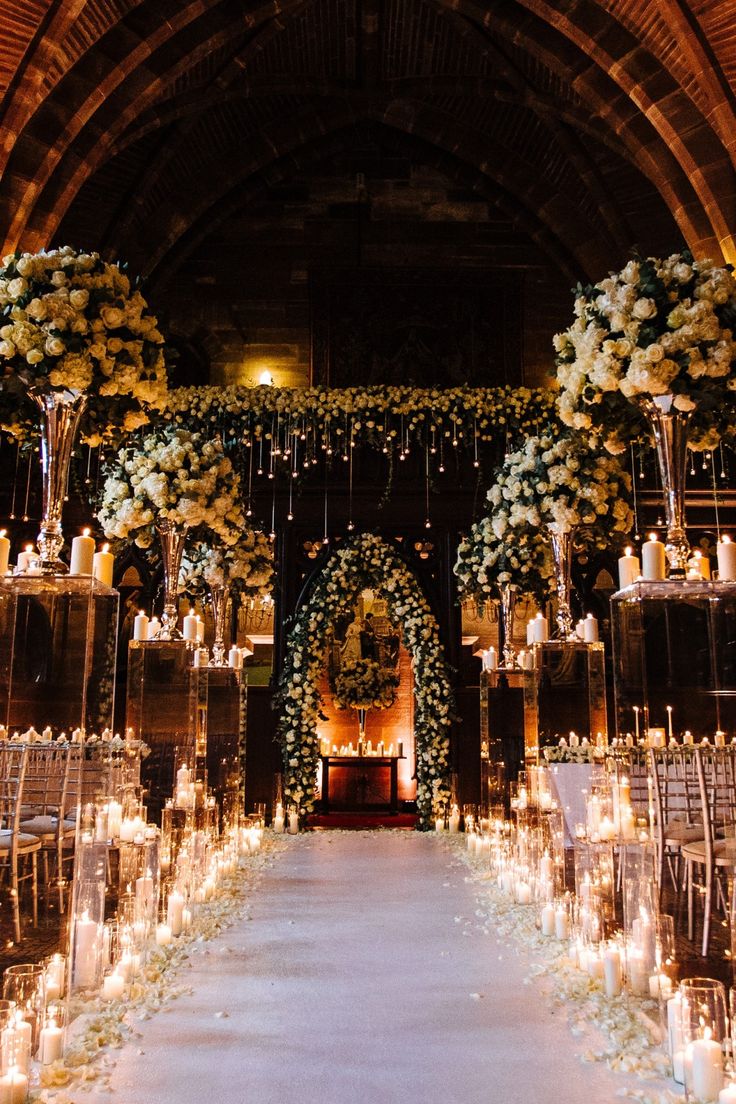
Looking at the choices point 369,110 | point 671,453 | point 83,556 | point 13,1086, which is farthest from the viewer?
point 369,110

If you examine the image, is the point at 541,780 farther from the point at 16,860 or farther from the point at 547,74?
the point at 547,74

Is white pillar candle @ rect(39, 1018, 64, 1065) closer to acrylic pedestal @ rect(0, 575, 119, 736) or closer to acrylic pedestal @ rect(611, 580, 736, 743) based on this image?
acrylic pedestal @ rect(0, 575, 119, 736)

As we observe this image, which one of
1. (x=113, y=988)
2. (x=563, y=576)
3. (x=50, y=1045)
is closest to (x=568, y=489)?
(x=563, y=576)

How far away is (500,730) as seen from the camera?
1073 centimetres

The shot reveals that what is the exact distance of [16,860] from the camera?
12.8ft

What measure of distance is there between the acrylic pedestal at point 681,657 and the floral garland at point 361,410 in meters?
8.04

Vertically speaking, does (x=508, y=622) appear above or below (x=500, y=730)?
above

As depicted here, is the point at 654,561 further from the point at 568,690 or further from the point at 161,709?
the point at 161,709

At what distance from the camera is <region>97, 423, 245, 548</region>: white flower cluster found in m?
7.93

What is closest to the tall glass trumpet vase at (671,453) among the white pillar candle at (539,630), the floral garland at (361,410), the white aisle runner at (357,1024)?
the white aisle runner at (357,1024)

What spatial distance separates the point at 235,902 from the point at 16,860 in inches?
120

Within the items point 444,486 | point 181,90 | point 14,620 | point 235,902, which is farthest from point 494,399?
Result: point 14,620

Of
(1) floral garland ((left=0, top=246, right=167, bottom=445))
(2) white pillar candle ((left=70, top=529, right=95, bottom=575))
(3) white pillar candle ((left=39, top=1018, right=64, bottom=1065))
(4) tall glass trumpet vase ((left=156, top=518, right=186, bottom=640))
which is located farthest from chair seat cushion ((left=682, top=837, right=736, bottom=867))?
(4) tall glass trumpet vase ((left=156, top=518, right=186, bottom=640))

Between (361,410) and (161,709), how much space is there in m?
6.26
